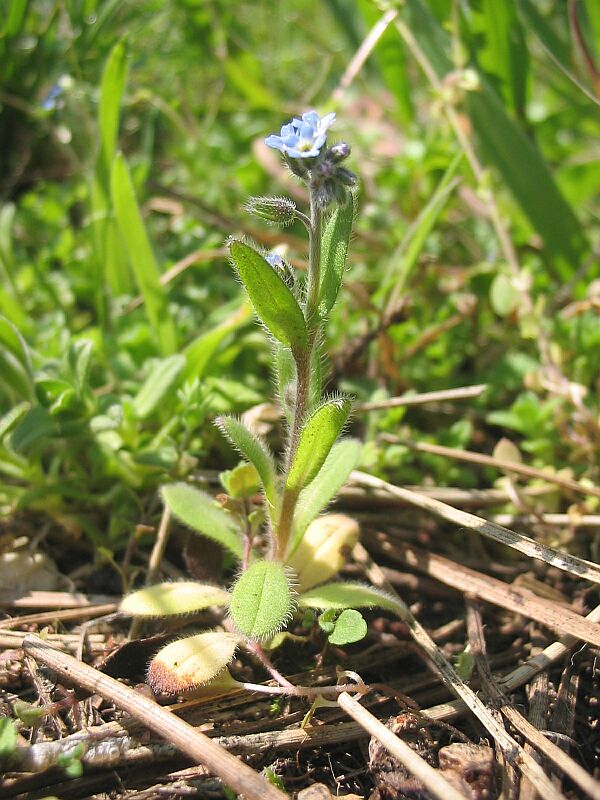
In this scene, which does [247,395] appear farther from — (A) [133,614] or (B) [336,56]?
(B) [336,56]

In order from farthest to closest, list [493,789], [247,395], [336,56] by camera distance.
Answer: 1. [336,56]
2. [247,395]
3. [493,789]

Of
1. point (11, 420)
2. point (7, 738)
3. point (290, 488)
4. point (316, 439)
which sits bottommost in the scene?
point (7, 738)

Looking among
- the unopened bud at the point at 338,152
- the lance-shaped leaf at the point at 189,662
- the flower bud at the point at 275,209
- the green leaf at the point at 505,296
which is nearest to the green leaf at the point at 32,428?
the lance-shaped leaf at the point at 189,662

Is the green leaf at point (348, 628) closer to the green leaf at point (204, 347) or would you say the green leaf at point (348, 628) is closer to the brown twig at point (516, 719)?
the brown twig at point (516, 719)

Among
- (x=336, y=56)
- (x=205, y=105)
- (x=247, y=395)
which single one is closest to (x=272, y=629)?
(x=247, y=395)

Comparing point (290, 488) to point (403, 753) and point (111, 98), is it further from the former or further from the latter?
point (111, 98)

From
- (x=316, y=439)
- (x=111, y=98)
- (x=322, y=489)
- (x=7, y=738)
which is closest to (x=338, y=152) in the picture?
(x=316, y=439)

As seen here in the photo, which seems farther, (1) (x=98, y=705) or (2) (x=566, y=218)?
(2) (x=566, y=218)
